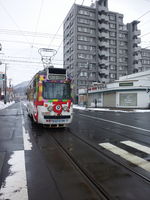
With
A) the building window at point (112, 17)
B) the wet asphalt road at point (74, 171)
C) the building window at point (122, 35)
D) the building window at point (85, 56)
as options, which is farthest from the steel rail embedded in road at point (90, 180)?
the building window at point (122, 35)

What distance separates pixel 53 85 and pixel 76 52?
50.5 metres

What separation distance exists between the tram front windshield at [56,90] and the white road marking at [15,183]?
491cm

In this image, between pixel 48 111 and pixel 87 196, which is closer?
pixel 87 196

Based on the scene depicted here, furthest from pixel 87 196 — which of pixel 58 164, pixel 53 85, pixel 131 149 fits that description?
pixel 53 85

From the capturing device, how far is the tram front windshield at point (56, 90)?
9414 millimetres

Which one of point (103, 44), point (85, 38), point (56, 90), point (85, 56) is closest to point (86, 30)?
point (85, 38)

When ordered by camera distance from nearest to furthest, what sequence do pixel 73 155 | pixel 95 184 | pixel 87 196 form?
pixel 87 196
pixel 95 184
pixel 73 155

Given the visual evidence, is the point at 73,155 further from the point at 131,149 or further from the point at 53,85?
the point at 53,85

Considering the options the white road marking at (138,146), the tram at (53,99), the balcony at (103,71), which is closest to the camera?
the white road marking at (138,146)

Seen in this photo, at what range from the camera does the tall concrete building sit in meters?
58.2

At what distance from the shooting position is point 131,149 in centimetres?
611

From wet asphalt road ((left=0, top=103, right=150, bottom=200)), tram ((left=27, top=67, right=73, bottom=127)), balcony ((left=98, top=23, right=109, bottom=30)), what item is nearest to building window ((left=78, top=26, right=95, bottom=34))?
balcony ((left=98, top=23, right=109, bottom=30))

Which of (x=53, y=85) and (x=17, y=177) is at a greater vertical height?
(x=53, y=85)

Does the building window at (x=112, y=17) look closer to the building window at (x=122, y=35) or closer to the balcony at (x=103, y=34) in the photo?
the building window at (x=122, y=35)
